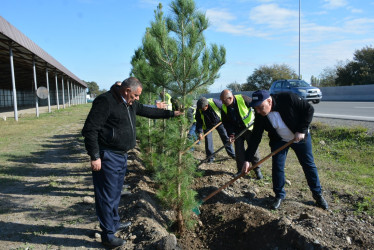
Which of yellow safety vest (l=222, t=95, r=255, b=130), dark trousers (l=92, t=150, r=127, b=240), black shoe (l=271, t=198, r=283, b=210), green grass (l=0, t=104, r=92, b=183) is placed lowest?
black shoe (l=271, t=198, r=283, b=210)

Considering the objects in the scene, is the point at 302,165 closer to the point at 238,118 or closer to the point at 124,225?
the point at 238,118

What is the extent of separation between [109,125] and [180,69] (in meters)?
1.15

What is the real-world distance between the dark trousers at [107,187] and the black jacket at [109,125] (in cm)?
11

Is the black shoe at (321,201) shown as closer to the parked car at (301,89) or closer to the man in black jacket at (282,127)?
the man in black jacket at (282,127)

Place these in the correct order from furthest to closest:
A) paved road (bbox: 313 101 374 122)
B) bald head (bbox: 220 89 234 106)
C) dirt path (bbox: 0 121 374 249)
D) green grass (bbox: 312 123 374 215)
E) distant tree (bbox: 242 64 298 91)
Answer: distant tree (bbox: 242 64 298 91) < paved road (bbox: 313 101 374 122) < bald head (bbox: 220 89 234 106) < green grass (bbox: 312 123 374 215) < dirt path (bbox: 0 121 374 249)

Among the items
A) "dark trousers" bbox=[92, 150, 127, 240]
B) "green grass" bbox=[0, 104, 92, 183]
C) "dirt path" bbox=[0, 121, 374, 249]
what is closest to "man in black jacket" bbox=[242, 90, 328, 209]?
"dirt path" bbox=[0, 121, 374, 249]

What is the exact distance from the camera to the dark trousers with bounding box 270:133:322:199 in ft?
12.5

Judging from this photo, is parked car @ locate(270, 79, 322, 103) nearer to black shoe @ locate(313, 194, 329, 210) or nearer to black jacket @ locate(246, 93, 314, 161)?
black shoe @ locate(313, 194, 329, 210)

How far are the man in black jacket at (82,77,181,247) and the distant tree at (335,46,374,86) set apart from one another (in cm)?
3465

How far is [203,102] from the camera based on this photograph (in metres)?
5.67

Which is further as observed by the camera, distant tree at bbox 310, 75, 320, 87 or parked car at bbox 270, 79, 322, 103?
distant tree at bbox 310, 75, 320, 87

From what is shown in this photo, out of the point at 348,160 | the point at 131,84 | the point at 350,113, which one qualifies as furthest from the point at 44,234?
the point at 350,113

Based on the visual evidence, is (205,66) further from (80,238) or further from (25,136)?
(25,136)

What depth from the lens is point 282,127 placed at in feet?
12.3
